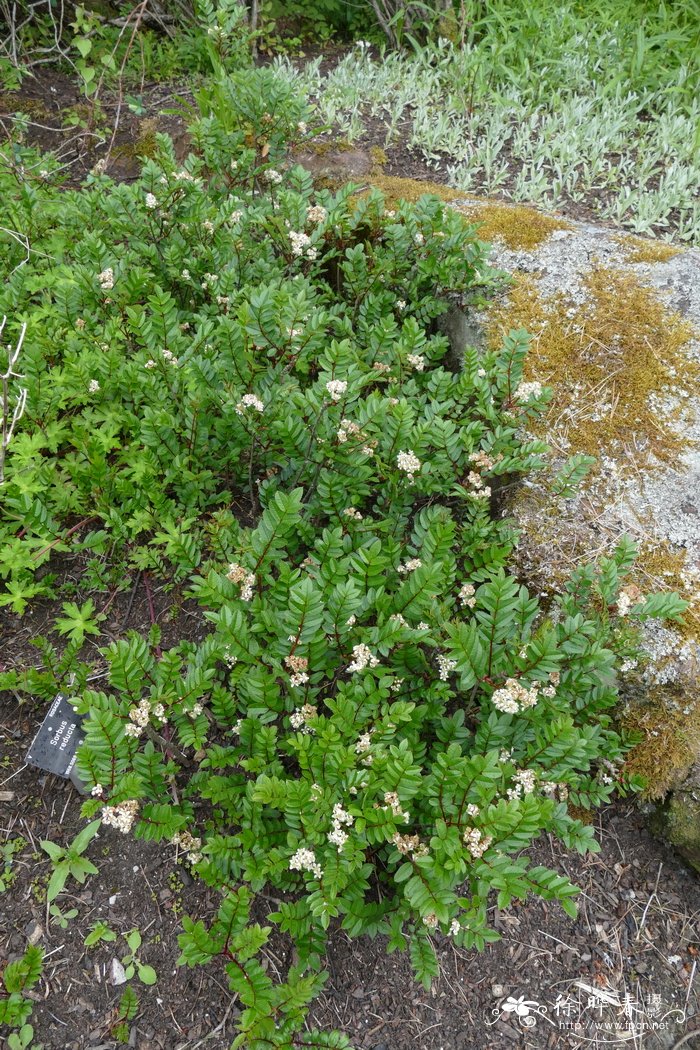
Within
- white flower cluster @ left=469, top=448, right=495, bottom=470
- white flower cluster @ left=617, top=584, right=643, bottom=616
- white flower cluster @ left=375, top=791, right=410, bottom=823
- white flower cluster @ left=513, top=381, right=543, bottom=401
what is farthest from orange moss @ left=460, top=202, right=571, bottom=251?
white flower cluster @ left=375, top=791, right=410, bottom=823

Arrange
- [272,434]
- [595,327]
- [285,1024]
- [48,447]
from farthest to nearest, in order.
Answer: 1. [595,327]
2. [48,447]
3. [272,434]
4. [285,1024]

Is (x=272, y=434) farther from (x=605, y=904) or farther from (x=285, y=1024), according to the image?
(x=605, y=904)

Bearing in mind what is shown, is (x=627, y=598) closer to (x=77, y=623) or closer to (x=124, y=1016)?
(x=77, y=623)

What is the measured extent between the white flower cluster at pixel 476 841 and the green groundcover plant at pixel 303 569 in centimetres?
1

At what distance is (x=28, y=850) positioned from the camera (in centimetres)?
253

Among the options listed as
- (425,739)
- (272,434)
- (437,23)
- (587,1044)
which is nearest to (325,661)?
(425,739)

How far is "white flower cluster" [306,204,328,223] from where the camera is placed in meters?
3.51

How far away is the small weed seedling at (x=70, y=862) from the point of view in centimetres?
238

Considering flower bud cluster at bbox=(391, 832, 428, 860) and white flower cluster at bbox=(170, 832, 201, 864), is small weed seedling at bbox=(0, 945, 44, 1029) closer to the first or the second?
white flower cluster at bbox=(170, 832, 201, 864)

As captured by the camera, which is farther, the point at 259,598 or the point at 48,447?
the point at 48,447

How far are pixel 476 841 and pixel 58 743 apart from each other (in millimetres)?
1551

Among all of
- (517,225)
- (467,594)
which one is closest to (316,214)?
(517,225)

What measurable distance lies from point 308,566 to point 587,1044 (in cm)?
189

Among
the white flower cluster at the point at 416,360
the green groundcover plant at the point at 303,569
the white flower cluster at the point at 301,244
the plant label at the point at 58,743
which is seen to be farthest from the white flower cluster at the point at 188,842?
the white flower cluster at the point at 301,244
